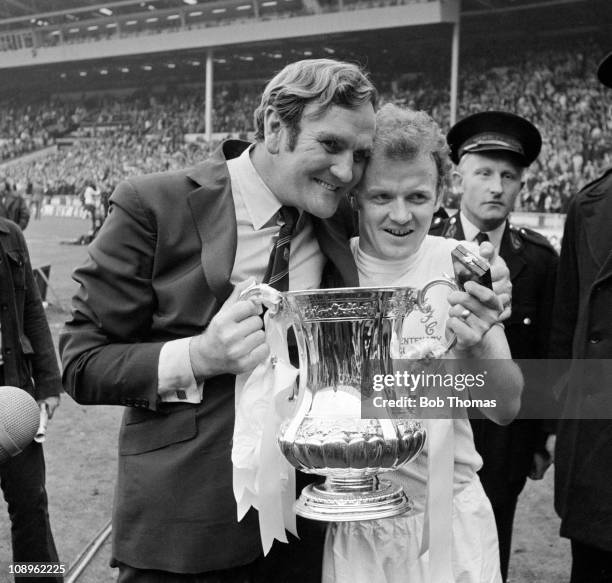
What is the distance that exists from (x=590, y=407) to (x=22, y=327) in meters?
2.18

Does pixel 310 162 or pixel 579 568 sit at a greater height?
pixel 310 162

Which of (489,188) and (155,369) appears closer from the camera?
(155,369)

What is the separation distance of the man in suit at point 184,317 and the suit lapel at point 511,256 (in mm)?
1367

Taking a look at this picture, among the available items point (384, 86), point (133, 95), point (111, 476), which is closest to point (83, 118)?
point (133, 95)

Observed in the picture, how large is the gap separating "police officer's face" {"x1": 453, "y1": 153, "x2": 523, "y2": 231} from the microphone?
1.96 m

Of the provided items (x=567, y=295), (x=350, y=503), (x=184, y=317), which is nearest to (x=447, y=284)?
(x=350, y=503)

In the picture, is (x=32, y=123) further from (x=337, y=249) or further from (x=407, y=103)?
(x=337, y=249)

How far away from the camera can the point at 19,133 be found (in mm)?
26297

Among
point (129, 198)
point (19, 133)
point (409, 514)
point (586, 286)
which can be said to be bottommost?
point (409, 514)

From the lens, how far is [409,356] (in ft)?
4.77

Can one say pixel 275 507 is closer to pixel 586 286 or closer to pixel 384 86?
pixel 586 286

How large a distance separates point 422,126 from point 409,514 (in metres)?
0.77

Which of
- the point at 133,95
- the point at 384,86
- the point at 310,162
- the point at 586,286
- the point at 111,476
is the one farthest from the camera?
the point at 133,95

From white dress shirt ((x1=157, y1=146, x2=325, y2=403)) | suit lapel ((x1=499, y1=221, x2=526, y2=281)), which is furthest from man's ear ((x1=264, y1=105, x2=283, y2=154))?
suit lapel ((x1=499, y1=221, x2=526, y2=281))
